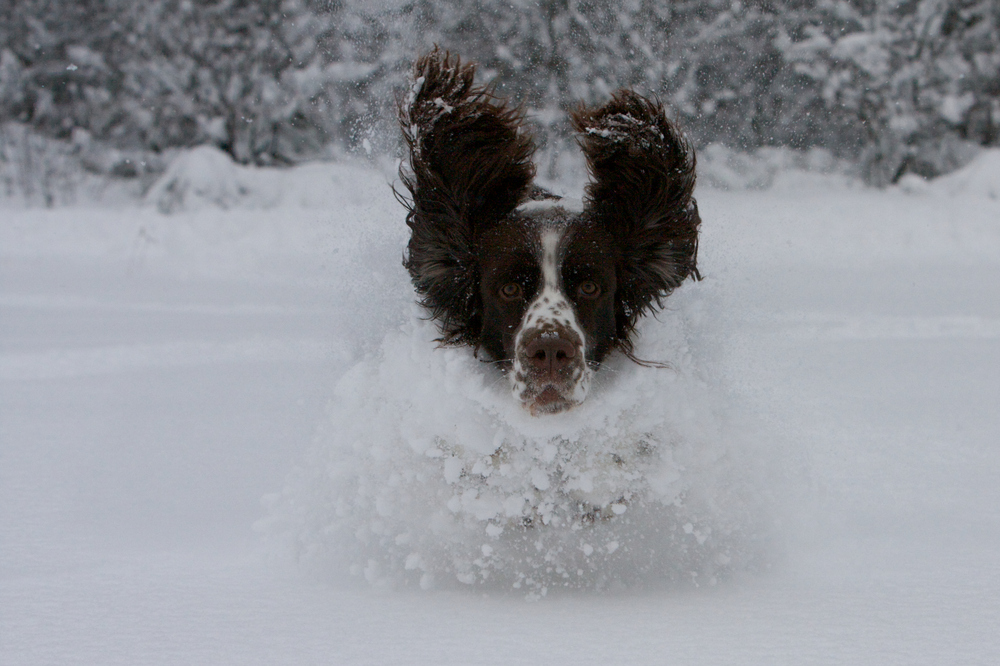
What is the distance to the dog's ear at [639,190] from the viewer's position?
11.7 ft

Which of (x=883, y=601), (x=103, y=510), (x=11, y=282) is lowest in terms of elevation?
(x=11, y=282)

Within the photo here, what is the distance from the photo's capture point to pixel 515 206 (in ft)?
12.1

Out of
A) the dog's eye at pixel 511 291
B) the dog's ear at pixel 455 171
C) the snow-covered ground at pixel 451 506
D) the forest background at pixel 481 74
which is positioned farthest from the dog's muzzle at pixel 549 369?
the forest background at pixel 481 74

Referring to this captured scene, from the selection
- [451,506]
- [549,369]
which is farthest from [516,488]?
[549,369]

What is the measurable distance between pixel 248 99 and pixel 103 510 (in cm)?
1632

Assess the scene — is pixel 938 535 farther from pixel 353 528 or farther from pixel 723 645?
pixel 353 528

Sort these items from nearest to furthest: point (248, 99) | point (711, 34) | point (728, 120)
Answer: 1. point (711, 34)
2. point (728, 120)
3. point (248, 99)

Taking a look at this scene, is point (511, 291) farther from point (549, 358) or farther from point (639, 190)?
point (639, 190)

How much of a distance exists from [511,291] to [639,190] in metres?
0.63

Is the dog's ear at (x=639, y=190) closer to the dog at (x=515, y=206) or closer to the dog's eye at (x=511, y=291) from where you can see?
the dog at (x=515, y=206)

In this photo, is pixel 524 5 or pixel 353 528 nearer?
pixel 353 528

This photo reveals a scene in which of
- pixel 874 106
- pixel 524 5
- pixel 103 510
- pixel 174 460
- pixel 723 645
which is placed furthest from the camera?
pixel 874 106

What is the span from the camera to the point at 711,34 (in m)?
13.8

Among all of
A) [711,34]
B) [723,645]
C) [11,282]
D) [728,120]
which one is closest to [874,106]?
[728,120]
